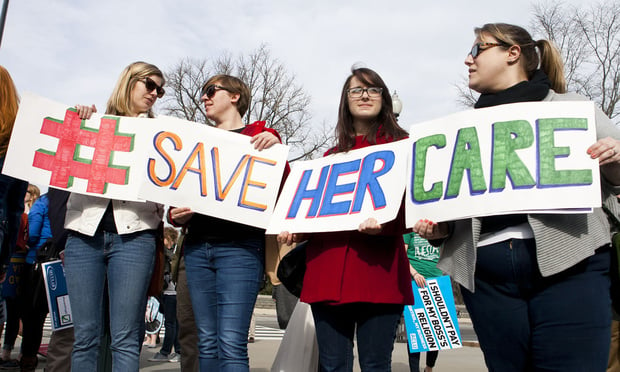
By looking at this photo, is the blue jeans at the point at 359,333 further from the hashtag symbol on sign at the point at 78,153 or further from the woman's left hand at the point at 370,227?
the hashtag symbol on sign at the point at 78,153

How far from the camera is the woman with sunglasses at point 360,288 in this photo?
119 inches

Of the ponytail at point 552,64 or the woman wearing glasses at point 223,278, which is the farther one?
the woman wearing glasses at point 223,278

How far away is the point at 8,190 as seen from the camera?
3305mm

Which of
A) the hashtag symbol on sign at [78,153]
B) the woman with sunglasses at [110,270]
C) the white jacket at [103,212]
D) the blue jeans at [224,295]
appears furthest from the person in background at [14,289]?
the blue jeans at [224,295]

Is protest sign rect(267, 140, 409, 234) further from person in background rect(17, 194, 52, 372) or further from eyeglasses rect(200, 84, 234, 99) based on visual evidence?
person in background rect(17, 194, 52, 372)

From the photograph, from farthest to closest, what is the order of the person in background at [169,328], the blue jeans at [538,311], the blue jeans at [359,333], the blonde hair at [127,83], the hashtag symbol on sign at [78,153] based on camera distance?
1. the person in background at [169,328]
2. the blonde hair at [127,83]
3. the hashtag symbol on sign at [78,153]
4. the blue jeans at [359,333]
5. the blue jeans at [538,311]

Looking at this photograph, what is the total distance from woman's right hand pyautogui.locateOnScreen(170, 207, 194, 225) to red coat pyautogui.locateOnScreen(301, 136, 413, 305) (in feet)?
2.68

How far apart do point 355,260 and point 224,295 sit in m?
0.83

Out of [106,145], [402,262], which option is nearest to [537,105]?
[402,262]

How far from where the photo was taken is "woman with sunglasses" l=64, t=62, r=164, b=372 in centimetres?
342

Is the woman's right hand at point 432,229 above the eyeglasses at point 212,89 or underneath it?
underneath

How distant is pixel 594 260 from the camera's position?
2.27m

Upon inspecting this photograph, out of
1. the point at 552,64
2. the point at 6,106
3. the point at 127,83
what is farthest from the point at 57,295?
the point at 552,64

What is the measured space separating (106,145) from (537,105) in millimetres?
2688
